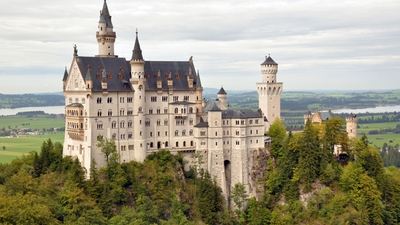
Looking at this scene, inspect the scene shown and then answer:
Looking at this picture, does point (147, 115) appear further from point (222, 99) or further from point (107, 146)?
point (222, 99)

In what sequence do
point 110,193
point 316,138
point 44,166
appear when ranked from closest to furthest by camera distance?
1. point 110,193
2. point 44,166
3. point 316,138

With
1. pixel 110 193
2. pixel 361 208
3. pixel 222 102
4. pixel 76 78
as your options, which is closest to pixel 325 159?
pixel 361 208

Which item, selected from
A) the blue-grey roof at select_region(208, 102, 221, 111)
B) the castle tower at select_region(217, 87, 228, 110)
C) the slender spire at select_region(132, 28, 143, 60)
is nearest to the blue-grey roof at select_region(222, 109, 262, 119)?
the blue-grey roof at select_region(208, 102, 221, 111)

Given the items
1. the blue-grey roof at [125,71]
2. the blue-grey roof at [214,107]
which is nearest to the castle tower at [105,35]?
the blue-grey roof at [125,71]

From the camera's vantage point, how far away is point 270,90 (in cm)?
11894

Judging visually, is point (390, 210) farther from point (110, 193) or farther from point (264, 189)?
point (110, 193)

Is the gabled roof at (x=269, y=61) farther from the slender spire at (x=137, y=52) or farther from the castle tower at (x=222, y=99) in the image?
the slender spire at (x=137, y=52)

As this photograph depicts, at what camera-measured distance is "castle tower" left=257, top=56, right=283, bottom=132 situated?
119m

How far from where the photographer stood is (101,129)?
94875 mm

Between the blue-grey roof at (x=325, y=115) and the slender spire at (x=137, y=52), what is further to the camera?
the blue-grey roof at (x=325, y=115)

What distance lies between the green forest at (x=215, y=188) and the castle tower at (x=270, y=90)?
11.1 metres

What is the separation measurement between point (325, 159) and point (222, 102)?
25146 mm

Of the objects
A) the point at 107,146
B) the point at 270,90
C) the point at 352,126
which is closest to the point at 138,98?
the point at 107,146

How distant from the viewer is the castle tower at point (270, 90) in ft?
389
